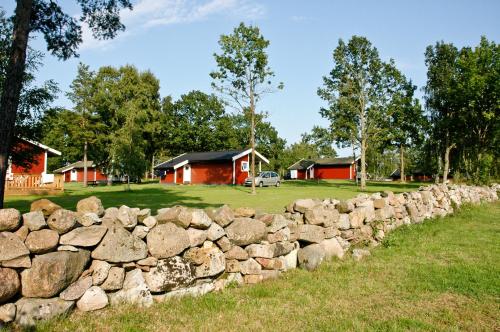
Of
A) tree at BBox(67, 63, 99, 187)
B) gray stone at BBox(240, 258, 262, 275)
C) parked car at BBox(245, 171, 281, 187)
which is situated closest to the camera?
gray stone at BBox(240, 258, 262, 275)

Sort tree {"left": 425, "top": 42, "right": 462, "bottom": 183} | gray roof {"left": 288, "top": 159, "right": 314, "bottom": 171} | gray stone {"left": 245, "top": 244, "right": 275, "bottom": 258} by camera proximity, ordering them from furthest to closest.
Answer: gray roof {"left": 288, "top": 159, "right": 314, "bottom": 171} < tree {"left": 425, "top": 42, "right": 462, "bottom": 183} < gray stone {"left": 245, "top": 244, "right": 275, "bottom": 258}

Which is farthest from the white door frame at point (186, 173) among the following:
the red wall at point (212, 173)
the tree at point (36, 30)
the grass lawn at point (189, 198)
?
the tree at point (36, 30)

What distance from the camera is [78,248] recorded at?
4.14m

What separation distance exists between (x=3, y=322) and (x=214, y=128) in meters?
66.3

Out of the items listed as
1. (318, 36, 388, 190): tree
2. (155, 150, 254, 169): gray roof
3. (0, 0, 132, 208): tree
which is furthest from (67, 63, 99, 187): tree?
(0, 0, 132, 208): tree

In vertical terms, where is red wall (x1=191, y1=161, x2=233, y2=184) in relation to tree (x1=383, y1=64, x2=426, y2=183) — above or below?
below

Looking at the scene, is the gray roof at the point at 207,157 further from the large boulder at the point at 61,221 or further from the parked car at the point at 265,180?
the large boulder at the point at 61,221

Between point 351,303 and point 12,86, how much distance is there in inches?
252

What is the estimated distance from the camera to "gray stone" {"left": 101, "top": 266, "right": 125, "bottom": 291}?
4242mm

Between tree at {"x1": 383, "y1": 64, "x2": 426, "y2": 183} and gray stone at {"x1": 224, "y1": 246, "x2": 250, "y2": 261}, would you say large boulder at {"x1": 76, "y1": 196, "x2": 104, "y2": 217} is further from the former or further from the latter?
tree at {"x1": 383, "y1": 64, "x2": 426, "y2": 183}

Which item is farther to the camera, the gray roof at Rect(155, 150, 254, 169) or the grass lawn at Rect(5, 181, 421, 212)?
the gray roof at Rect(155, 150, 254, 169)

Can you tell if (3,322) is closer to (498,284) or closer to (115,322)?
(115,322)

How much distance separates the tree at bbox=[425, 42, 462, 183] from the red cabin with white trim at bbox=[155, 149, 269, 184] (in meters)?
19.2

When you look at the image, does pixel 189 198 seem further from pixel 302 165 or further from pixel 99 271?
pixel 302 165
